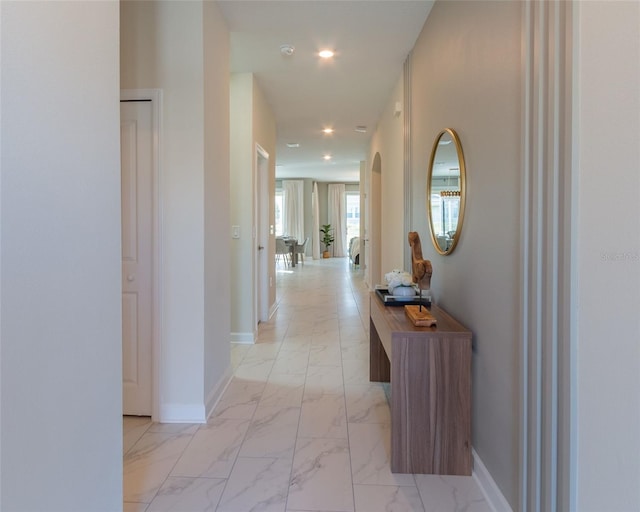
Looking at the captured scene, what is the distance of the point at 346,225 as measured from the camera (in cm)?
1366

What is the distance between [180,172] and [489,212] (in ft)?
5.63

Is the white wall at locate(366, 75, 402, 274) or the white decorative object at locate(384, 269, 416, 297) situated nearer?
the white decorative object at locate(384, 269, 416, 297)

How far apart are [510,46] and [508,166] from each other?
0.45 m

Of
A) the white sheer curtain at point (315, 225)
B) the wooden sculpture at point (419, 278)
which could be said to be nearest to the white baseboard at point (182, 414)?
the wooden sculpture at point (419, 278)

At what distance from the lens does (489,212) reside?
1.63 meters

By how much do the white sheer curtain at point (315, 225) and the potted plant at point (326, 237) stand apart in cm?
33

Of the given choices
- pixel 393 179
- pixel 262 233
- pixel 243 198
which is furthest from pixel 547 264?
pixel 262 233

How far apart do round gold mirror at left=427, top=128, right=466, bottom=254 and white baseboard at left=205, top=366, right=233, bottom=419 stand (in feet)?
5.67

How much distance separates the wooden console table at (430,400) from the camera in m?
1.74

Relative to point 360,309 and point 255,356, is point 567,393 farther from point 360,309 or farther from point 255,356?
point 360,309

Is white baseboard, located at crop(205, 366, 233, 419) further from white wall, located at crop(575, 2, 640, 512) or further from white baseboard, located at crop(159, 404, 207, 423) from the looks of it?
white wall, located at crop(575, 2, 640, 512)

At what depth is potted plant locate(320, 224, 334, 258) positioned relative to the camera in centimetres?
1337

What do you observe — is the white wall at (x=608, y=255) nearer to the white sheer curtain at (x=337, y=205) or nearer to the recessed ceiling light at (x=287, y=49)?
the recessed ceiling light at (x=287, y=49)

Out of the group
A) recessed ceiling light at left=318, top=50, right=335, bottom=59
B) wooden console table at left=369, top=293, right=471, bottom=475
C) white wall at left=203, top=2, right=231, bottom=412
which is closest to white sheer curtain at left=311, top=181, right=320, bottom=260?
recessed ceiling light at left=318, top=50, right=335, bottom=59
